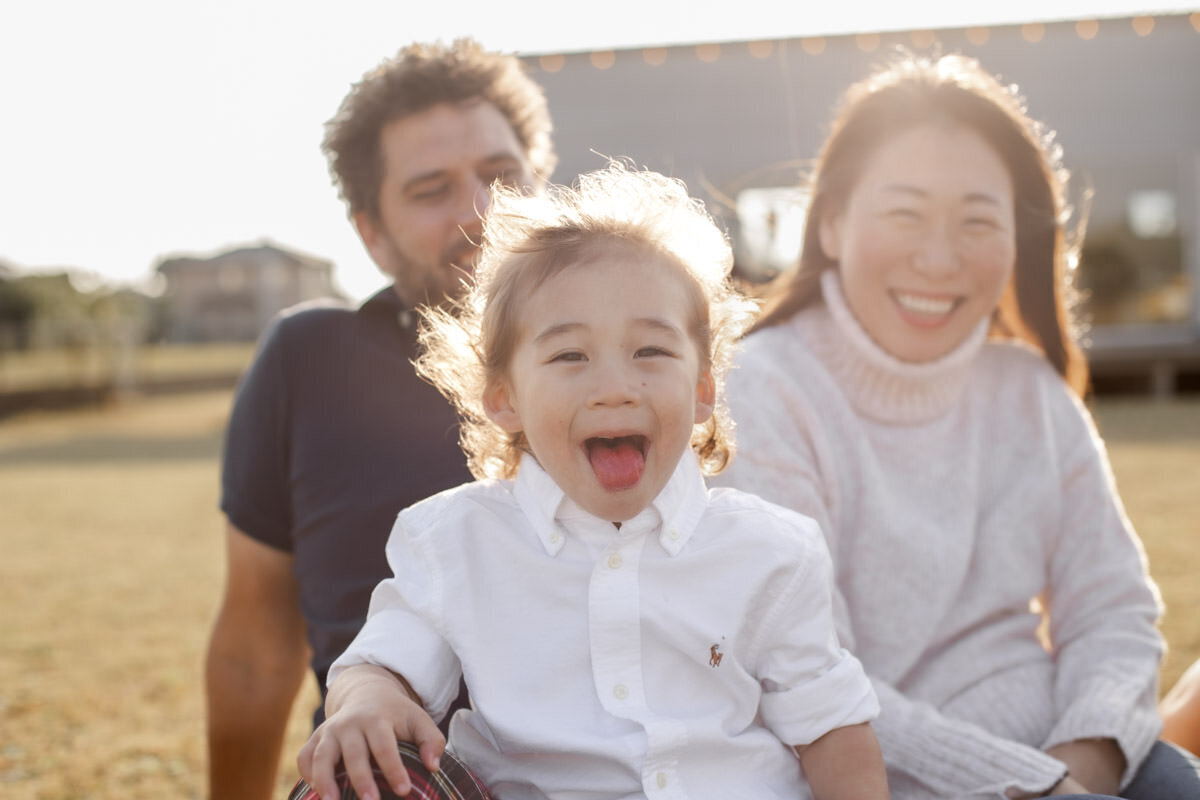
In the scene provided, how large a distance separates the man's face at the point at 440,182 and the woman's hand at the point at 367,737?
1069mm

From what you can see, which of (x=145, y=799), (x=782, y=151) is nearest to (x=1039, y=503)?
(x=145, y=799)

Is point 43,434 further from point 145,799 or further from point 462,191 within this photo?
point 462,191

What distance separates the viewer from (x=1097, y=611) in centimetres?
195

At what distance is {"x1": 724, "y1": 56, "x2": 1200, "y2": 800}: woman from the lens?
189 centimetres

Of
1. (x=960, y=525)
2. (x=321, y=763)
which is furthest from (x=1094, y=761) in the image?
(x=321, y=763)

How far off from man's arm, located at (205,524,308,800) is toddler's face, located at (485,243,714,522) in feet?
3.53

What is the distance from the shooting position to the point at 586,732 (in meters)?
1.41


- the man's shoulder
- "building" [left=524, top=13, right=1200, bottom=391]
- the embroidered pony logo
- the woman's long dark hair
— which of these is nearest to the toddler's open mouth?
the embroidered pony logo

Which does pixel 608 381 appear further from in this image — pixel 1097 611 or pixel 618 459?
pixel 1097 611

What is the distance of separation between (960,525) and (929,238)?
51 cm

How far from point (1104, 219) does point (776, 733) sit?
13.9 meters

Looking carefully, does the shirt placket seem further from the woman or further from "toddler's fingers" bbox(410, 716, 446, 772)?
the woman

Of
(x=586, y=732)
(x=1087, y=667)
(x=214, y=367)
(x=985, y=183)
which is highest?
(x=985, y=183)

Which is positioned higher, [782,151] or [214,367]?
[782,151]
